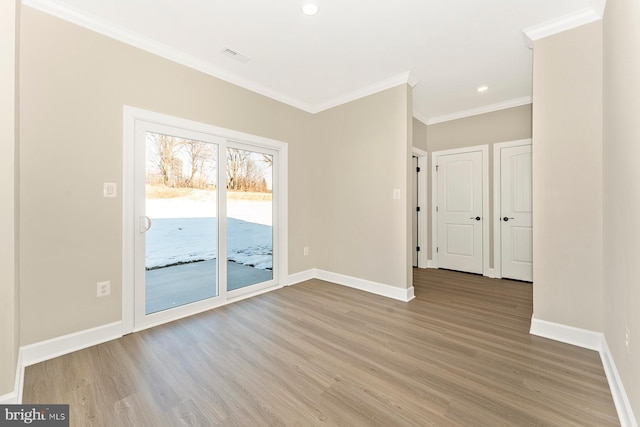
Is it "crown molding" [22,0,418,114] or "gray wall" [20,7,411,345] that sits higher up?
"crown molding" [22,0,418,114]

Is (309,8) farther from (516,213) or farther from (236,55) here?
(516,213)

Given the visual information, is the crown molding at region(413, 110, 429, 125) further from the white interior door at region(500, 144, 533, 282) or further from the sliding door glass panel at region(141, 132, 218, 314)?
the sliding door glass panel at region(141, 132, 218, 314)

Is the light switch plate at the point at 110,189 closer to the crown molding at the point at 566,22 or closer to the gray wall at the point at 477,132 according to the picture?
the crown molding at the point at 566,22

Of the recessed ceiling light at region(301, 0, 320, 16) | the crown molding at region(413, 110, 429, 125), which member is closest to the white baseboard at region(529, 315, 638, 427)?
the recessed ceiling light at region(301, 0, 320, 16)

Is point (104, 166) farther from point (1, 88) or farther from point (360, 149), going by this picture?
point (360, 149)

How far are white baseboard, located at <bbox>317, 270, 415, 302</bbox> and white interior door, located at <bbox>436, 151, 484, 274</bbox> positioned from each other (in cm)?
187

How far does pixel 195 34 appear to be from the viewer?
2.48 metres

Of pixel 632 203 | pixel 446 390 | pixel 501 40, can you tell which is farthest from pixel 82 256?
pixel 501 40

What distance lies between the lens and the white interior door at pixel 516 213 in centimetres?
405

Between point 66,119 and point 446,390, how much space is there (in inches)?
137

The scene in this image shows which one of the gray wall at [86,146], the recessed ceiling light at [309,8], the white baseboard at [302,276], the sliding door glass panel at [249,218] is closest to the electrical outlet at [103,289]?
the gray wall at [86,146]

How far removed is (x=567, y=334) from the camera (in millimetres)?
2277

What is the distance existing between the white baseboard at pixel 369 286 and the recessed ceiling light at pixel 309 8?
122 inches

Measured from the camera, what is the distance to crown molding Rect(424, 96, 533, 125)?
4012mm
